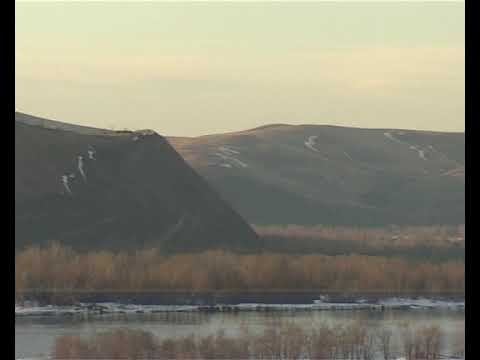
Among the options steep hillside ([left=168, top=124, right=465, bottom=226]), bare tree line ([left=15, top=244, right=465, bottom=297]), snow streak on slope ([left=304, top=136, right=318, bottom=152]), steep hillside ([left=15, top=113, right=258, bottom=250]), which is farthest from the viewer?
snow streak on slope ([left=304, top=136, right=318, bottom=152])

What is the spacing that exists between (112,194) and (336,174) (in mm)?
3631

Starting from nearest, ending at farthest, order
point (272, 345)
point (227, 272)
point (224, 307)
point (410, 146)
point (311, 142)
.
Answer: point (272, 345) → point (224, 307) → point (227, 272) → point (311, 142) → point (410, 146)

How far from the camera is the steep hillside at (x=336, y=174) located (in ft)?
51.9

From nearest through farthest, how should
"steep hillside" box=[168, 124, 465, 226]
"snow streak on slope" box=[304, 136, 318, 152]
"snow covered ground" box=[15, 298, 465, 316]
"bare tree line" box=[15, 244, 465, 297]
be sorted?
1. "snow covered ground" box=[15, 298, 465, 316]
2. "bare tree line" box=[15, 244, 465, 297]
3. "steep hillside" box=[168, 124, 465, 226]
4. "snow streak on slope" box=[304, 136, 318, 152]

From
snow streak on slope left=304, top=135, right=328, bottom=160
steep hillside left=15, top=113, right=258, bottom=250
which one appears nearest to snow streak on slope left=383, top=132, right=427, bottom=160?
snow streak on slope left=304, top=135, right=328, bottom=160

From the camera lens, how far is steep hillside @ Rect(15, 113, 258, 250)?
15328mm

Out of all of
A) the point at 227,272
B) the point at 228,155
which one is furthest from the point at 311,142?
the point at 227,272

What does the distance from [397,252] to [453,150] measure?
220 centimetres

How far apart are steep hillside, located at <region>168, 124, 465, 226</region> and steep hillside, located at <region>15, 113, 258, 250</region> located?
1.36ft

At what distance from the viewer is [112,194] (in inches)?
651

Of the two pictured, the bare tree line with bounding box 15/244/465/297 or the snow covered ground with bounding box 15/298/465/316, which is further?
the bare tree line with bounding box 15/244/465/297

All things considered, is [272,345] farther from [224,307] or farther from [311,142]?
[311,142]

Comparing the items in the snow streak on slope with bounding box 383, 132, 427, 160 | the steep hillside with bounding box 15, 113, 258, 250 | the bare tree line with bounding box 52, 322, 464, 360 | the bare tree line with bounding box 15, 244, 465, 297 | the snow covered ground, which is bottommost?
the bare tree line with bounding box 52, 322, 464, 360

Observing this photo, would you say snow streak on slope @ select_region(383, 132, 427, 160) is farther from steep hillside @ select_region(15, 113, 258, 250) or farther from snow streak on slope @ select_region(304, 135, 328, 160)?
steep hillside @ select_region(15, 113, 258, 250)
